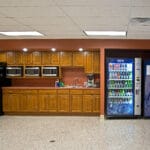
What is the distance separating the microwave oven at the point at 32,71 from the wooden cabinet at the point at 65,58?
2.65 feet

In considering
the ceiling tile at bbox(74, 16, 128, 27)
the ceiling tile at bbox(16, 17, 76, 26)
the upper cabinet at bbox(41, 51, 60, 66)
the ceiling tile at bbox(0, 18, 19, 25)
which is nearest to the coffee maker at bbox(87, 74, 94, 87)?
the upper cabinet at bbox(41, 51, 60, 66)

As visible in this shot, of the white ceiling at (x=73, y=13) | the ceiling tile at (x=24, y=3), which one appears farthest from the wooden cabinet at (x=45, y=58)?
the ceiling tile at (x=24, y=3)

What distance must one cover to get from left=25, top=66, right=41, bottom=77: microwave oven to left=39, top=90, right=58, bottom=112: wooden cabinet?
68 cm

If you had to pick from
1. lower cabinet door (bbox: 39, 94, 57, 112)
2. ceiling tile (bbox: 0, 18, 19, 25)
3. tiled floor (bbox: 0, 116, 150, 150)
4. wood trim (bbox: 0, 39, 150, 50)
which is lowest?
tiled floor (bbox: 0, 116, 150, 150)

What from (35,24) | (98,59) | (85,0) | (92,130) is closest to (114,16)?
(85,0)

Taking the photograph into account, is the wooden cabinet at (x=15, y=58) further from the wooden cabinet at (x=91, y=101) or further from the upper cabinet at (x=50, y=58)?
the wooden cabinet at (x=91, y=101)

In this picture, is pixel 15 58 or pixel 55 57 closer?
pixel 55 57

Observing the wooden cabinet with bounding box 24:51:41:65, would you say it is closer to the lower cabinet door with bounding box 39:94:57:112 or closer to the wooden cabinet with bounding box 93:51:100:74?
the lower cabinet door with bounding box 39:94:57:112

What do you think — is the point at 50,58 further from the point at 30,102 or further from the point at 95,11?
the point at 95,11

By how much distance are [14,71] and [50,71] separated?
118 cm

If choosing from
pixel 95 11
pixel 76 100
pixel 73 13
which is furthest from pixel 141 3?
pixel 76 100

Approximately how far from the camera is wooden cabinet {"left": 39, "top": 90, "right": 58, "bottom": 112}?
8.65m

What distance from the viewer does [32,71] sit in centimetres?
901

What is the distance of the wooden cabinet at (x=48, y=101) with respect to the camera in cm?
865
